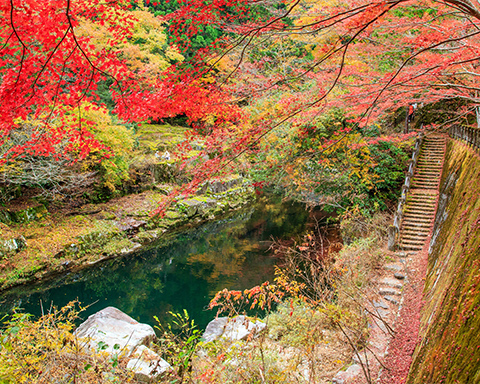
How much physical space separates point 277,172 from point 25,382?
11380 millimetres

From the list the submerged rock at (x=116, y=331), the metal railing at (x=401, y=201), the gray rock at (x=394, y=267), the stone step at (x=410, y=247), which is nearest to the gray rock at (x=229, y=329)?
the submerged rock at (x=116, y=331)

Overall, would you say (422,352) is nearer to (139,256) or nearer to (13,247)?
(139,256)

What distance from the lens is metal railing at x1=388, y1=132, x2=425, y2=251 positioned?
349 inches

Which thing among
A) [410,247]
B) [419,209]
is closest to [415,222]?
[419,209]

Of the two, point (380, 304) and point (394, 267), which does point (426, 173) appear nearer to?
point (394, 267)

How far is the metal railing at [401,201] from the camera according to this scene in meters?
8.86

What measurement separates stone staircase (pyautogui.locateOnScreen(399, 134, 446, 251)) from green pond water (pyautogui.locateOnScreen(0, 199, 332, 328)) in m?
4.63

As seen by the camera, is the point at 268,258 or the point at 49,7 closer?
the point at 49,7

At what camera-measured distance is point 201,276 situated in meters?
10.3

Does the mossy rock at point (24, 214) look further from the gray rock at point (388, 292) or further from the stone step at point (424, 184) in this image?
the stone step at point (424, 184)

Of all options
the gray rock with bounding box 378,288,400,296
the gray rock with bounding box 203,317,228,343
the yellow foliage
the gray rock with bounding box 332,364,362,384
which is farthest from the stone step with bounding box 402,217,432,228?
the yellow foliage

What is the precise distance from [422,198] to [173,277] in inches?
378

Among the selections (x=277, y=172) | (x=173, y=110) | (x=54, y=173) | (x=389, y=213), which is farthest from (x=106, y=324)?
(x=389, y=213)

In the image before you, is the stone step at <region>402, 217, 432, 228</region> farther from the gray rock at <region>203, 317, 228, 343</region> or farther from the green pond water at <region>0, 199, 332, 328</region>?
the gray rock at <region>203, 317, 228, 343</region>
